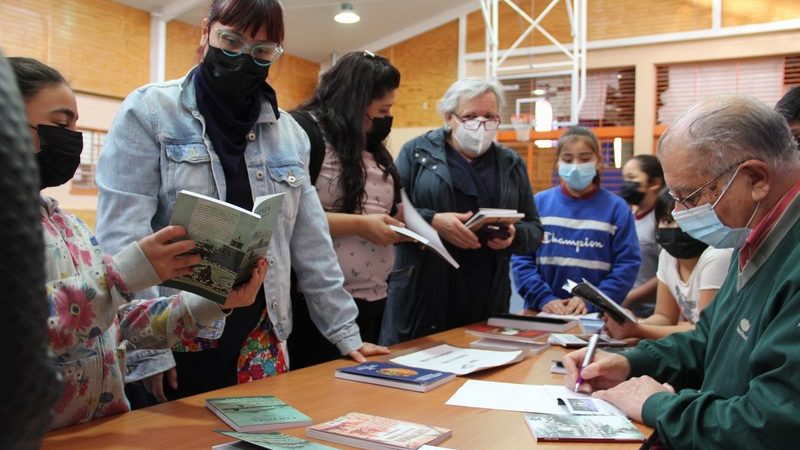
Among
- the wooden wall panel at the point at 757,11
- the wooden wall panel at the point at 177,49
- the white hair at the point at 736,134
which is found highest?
the wooden wall panel at the point at 757,11

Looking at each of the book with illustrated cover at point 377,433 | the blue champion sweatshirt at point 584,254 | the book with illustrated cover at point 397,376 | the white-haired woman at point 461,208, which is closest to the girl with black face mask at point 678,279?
the blue champion sweatshirt at point 584,254

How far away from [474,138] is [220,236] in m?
1.91

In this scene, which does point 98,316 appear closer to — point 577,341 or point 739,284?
point 739,284

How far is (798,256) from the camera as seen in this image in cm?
137

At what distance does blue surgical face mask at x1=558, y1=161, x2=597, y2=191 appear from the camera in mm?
3602

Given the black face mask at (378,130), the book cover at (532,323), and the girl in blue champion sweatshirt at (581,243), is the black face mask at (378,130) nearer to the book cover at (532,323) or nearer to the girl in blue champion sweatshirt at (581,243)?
the book cover at (532,323)

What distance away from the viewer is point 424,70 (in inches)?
417

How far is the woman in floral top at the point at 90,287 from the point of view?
1118mm

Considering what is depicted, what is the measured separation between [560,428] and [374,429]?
39cm

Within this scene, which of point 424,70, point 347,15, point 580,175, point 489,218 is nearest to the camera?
point 489,218

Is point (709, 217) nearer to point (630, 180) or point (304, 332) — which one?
point (304, 332)

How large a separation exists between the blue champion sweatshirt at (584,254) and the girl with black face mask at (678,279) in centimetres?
45

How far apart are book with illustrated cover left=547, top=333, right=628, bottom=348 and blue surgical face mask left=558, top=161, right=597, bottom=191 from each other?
1.30 m

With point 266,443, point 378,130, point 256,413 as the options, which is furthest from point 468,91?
point 266,443
